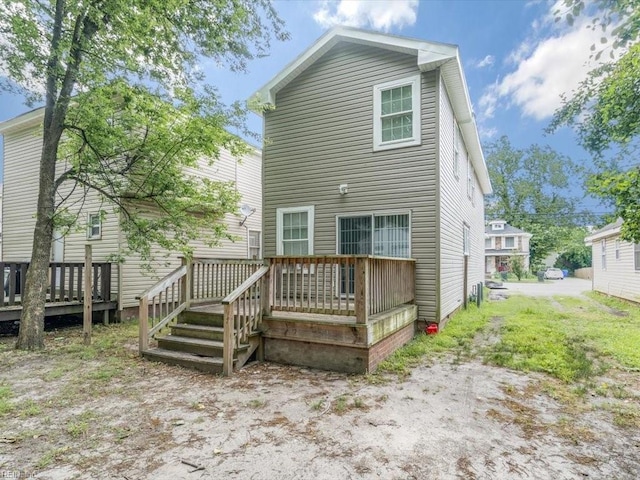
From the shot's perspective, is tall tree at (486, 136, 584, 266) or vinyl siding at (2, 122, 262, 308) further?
tall tree at (486, 136, 584, 266)

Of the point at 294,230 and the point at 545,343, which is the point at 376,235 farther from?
the point at 545,343

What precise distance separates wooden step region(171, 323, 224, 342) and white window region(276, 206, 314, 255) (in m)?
3.12

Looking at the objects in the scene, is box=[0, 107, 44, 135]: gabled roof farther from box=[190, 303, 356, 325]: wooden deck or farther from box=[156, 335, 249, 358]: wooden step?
box=[190, 303, 356, 325]: wooden deck

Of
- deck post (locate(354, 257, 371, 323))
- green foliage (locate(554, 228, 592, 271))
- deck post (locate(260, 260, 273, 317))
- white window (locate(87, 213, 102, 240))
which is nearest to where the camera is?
deck post (locate(354, 257, 371, 323))

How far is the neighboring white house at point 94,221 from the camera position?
984 centimetres

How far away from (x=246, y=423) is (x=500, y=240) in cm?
4211

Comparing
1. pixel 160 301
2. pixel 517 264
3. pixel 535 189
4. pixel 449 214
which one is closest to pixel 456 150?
pixel 449 214

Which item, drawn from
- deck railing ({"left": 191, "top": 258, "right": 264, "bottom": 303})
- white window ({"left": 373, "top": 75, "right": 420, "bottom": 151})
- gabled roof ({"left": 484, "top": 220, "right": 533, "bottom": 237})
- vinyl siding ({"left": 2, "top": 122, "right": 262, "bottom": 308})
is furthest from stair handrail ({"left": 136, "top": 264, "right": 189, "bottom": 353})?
gabled roof ({"left": 484, "top": 220, "right": 533, "bottom": 237})

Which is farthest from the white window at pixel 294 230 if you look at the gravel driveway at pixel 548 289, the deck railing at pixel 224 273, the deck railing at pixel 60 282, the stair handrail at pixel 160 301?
the gravel driveway at pixel 548 289

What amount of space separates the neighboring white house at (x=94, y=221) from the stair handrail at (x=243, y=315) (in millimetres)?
5143

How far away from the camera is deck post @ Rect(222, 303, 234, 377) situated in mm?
4996

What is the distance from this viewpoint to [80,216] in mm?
10492

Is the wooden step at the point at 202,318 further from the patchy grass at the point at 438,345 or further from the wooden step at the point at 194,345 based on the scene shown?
the patchy grass at the point at 438,345

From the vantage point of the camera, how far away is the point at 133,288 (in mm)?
9867
